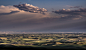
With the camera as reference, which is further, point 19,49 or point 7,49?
point 7,49

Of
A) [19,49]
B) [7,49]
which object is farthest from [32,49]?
[7,49]

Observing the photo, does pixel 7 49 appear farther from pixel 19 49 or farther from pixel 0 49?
pixel 19 49

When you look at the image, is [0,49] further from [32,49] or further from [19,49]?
[32,49]

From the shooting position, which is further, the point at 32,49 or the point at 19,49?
the point at 32,49

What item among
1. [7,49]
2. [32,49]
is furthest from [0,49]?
[32,49]

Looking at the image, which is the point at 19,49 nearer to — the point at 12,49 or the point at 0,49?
the point at 12,49

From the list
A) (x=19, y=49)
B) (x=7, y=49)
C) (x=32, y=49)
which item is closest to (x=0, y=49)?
(x=7, y=49)

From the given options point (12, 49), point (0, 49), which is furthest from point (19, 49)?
point (0, 49)
